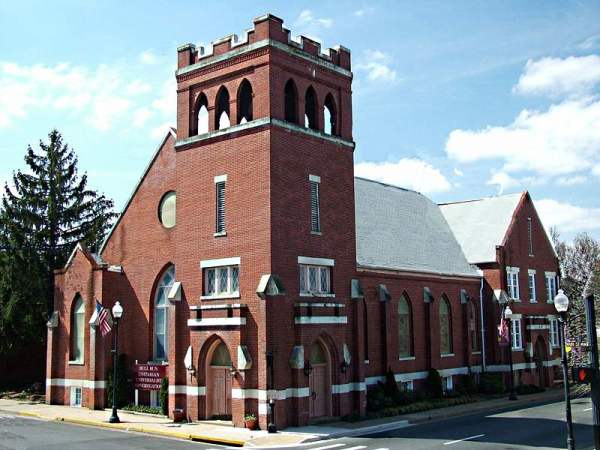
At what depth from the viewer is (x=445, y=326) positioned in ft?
134

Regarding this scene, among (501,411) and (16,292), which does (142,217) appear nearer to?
(16,292)

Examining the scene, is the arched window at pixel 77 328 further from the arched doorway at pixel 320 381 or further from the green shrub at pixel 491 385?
the green shrub at pixel 491 385

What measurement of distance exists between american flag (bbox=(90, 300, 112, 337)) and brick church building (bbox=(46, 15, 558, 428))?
1110 mm

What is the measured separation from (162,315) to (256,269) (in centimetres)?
874

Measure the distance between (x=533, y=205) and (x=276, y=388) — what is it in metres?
28.5

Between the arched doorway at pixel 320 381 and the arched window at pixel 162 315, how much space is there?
27.5ft

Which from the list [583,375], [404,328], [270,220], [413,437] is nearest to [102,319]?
[270,220]

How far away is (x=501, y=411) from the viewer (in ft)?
111

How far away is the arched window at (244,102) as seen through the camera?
97.2 feet

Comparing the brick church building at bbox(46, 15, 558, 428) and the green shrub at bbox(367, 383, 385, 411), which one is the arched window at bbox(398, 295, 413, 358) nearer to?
the brick church building at bbox(46, 15, 558, 428)

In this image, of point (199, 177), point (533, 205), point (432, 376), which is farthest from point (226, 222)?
point (533, 205)

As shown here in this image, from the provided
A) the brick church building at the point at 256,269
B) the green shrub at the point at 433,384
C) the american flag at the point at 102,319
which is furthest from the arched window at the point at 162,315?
the green shrub at the point at 433,384

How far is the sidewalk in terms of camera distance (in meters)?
24.8

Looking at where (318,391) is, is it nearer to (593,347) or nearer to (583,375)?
(583,375)
